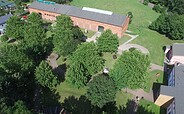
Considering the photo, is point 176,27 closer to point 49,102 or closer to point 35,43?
point 35,43

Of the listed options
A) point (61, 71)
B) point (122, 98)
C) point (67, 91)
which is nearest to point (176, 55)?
point (122, 98)

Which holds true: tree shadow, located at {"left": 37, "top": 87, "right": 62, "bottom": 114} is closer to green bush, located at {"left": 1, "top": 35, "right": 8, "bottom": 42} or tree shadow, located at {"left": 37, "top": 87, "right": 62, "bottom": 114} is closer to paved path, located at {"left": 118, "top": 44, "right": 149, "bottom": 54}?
green bush, located at {"left": 1, "top": 35, "right": 8, "bottom": 42}

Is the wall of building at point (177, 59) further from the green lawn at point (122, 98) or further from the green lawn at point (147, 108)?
the green lawn at point (122, 98)

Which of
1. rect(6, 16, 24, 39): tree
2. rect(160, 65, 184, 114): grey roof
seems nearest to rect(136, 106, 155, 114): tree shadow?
rect(160, 65, 184, 114): grey roof

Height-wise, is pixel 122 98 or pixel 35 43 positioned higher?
pixel 35 43

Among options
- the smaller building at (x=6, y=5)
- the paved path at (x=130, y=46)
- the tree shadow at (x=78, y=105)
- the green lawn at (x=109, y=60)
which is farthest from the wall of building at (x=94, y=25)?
the tree shadow at (x=78, y=105)

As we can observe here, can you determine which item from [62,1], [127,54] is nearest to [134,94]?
[127,54]

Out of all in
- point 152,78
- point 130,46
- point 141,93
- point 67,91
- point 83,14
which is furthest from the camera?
point 83,14
